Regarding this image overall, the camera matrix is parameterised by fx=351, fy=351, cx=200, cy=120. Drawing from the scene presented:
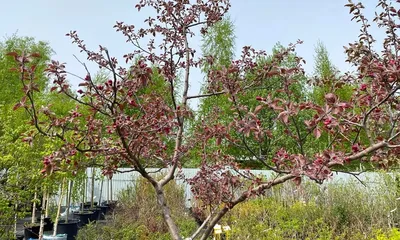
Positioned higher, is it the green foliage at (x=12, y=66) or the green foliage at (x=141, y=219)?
the green foliage at (x=12, y=66)

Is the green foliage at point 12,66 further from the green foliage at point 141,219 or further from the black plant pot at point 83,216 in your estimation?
the green foliage at point 141,219

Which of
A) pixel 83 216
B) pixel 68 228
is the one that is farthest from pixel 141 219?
pixel 83 216

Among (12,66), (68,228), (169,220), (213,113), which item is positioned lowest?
(68,228)

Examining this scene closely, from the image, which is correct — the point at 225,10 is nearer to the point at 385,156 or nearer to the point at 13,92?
the point at 385,156

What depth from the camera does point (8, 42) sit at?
14.3 m

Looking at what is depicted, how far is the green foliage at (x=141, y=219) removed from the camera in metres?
4.04

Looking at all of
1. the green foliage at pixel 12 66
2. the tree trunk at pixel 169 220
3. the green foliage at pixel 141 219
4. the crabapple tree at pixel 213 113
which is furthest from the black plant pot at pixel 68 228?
the green foliage at pixel 12 66

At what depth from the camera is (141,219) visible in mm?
5203

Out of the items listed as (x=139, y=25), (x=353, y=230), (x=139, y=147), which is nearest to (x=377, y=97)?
(x=139, y=147)

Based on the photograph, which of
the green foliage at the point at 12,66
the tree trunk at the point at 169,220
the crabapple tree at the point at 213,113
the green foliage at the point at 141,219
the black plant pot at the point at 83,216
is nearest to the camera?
the crabapple tree at the point at 213,113

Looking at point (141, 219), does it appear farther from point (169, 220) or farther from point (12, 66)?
point (12, 66)

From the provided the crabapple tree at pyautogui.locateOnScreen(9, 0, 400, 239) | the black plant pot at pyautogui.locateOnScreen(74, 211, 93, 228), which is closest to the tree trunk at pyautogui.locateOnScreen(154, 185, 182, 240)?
the crabapple tree at pyautogui.locateOnScreen(9, 0, 400, 239)

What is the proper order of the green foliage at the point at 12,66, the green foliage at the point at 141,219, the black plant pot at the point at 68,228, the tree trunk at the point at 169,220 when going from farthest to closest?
the green foliage at the point at 12,66 → the black plant pot at the point at 68,228 → the green foliage at the point at 141,219 → the tree trunk at the point at 169,220

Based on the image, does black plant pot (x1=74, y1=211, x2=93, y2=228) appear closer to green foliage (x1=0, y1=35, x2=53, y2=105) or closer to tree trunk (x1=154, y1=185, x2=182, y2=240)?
green foliage (x1=0, y1=35, x2=53, y2=105)
